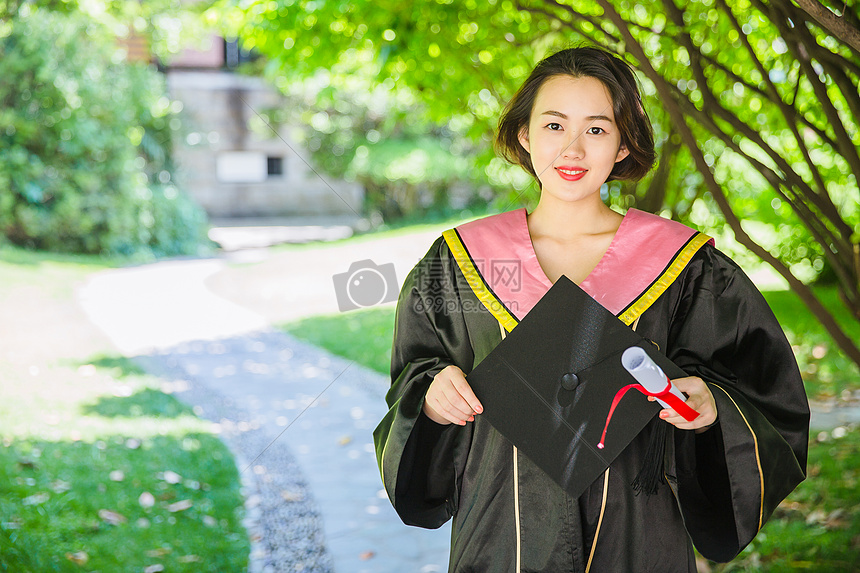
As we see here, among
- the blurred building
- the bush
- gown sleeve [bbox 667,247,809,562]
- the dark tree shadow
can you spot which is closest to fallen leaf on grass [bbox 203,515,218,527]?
the dark tree shadow

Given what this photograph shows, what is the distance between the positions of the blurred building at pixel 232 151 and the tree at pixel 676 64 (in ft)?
18.6

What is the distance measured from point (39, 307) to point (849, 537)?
6295 mm

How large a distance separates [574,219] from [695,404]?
411mm

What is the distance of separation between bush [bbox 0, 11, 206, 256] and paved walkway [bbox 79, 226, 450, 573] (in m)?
0.59

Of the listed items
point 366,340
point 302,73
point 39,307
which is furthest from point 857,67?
point 39,307

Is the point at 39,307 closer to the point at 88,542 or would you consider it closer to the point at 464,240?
the point at 88,542

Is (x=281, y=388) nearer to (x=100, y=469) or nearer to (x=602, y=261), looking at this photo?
(x=100, y=469)

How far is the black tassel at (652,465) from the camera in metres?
1.29

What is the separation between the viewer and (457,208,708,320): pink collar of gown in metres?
1.31

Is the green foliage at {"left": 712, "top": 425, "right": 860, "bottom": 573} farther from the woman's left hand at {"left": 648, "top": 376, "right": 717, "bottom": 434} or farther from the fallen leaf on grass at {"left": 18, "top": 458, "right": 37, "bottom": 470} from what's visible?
the fallen leaf on grass at {"left": 18, "top": 458, "right": 37, "bottom": 470}

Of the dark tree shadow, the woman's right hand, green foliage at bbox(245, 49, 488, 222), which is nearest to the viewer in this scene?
the woman's right hand

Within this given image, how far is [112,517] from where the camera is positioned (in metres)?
3.33

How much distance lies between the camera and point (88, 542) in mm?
3119

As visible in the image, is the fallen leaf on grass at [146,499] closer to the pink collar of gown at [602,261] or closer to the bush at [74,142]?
the pink collar of gown at [602,261]
